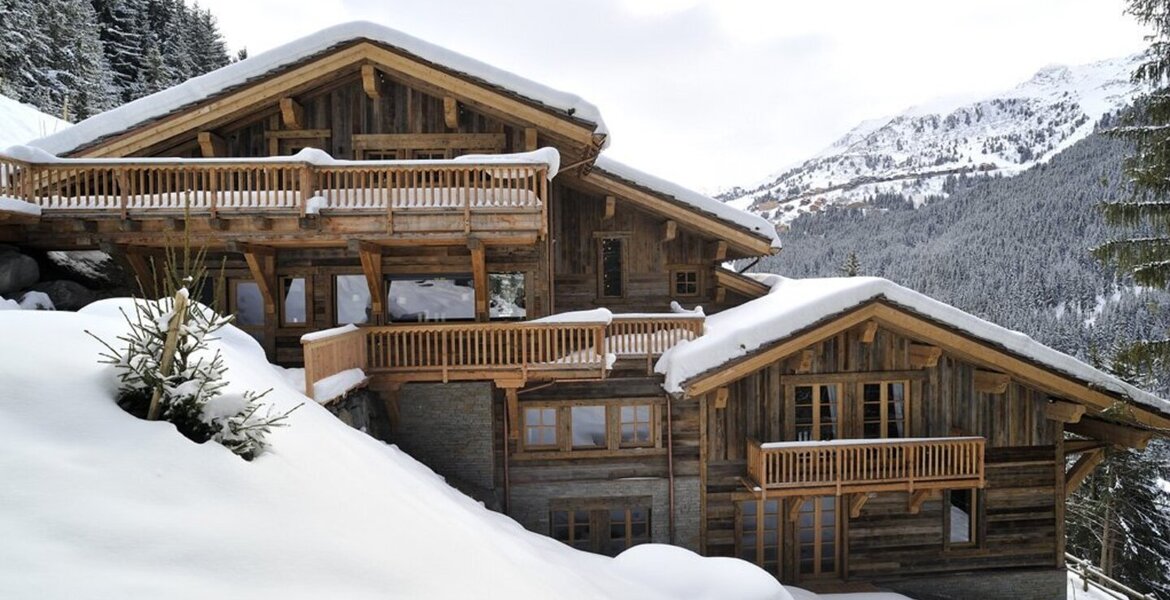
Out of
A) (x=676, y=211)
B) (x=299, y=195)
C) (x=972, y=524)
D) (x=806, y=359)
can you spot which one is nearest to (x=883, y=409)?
(x=806, y=359)

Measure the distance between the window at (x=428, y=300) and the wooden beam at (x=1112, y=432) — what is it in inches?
647

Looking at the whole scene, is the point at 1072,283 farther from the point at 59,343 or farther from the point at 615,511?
the point at 59,343

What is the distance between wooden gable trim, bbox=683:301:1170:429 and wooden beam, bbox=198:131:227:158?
41.3 feet

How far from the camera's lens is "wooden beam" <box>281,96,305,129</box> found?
546 inches

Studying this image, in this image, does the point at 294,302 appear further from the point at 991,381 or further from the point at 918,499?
the point at 991,381

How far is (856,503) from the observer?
46.2 ft

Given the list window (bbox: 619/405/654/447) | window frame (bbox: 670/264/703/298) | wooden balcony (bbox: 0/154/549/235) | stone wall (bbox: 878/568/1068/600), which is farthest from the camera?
window frame (bbox: 670/264/703/298)

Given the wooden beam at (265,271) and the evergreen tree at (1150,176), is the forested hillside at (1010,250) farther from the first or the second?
the wooden beam at (265,271)

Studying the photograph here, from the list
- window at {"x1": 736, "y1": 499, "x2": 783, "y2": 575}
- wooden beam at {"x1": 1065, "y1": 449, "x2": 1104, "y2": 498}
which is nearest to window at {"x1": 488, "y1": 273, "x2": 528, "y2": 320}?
window at {"x1": 736, "y1": 499, "x2": 783, "y2": 575}

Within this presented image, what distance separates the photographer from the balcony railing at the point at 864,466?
13.1 m

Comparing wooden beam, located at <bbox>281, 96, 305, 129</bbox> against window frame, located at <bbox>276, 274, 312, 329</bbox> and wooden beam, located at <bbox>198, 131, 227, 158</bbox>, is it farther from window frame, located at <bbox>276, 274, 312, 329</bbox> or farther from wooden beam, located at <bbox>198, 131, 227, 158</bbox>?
window frame, located at <bbox>276, 274, 312, 329</bbox>

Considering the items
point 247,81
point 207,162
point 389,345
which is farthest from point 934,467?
point 247,81

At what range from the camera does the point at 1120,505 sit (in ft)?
82.8

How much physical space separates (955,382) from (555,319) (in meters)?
10.2
